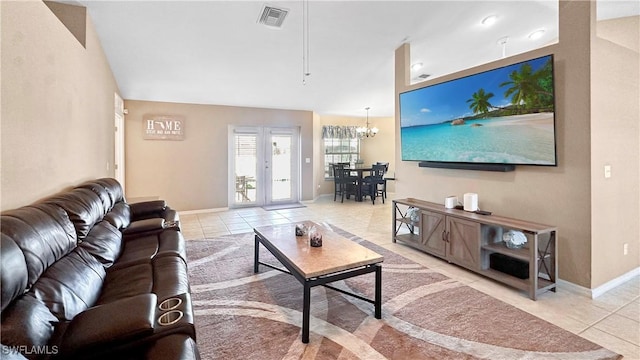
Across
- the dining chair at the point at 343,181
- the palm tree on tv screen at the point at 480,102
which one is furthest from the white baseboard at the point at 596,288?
the dining chair at the point at 343,181

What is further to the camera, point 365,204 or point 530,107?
point 365,204

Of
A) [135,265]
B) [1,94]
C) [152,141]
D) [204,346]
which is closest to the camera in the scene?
[1,94]

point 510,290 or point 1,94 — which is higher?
point 1,94

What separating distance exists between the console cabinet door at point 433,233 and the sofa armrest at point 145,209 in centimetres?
331

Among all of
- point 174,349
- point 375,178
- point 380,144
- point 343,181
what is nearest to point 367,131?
point 380,144

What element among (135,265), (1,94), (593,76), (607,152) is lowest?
(135,265)

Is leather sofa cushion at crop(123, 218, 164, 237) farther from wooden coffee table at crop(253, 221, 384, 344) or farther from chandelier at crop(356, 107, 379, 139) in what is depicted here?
chandelier at crop(356, 107, 379, 139)

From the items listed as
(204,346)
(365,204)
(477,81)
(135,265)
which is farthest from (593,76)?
(365,204)

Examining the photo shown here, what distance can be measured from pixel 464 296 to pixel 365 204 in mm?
5087

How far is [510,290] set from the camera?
287 cm

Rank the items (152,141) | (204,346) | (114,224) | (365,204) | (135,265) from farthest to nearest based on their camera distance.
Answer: (365,204)
(152,141)
(114,224)
(135,265)
(204,346)

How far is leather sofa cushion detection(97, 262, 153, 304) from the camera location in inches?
71.8

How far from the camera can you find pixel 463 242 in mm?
3316

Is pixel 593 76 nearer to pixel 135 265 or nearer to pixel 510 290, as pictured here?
pixel 510 290
